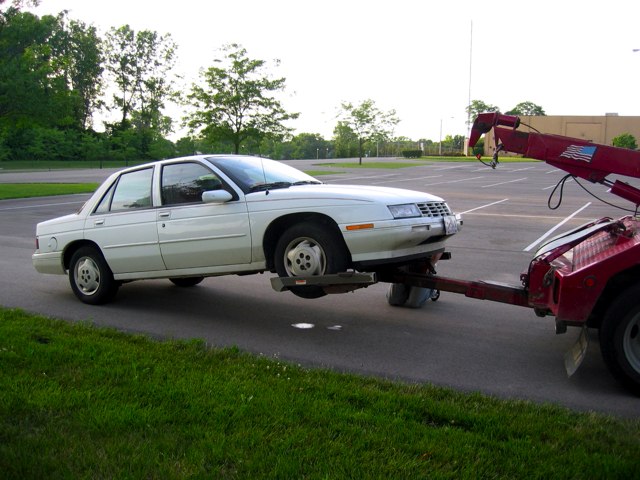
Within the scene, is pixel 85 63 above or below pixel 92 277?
above

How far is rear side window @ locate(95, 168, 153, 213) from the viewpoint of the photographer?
7340mm

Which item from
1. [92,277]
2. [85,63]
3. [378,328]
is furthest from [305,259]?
[85,63]

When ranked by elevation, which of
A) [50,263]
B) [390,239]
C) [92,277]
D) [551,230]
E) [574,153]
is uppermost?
[574,153]

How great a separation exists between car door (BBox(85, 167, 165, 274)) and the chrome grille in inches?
115

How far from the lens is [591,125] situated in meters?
78.2

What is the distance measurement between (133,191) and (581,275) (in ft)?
16.3

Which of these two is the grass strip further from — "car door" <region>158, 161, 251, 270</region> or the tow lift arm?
the tow lift arm

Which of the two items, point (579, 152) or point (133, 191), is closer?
point (579, 152)

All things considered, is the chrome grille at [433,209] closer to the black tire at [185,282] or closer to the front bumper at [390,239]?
the front bumper at [390,239]

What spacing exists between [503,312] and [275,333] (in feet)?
8.84

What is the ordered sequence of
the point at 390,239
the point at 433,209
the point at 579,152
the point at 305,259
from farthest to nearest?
the point at 433,209 → the point at 305,259 → the point at 390,239 → the point at 579,152

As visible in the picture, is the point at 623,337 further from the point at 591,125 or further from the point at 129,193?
the point at 591,125

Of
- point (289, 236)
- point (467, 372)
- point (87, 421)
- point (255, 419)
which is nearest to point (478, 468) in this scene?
point (255, 419)

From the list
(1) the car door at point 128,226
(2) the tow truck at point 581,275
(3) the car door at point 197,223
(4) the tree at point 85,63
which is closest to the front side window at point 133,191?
(1) the car door at point 128,226
